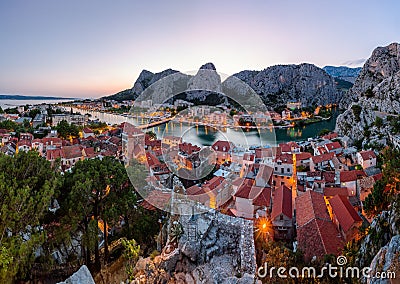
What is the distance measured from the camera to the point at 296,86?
5797cm

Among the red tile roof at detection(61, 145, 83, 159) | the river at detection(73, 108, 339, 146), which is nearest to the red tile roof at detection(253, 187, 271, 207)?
Answer: the river at detection(73, 108, 339, 146)

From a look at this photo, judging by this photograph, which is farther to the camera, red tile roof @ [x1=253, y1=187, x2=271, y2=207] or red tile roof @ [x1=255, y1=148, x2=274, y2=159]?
red tile roof @ [x1=255, y1=148, x2=274, y2=159]

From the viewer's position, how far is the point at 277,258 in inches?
136

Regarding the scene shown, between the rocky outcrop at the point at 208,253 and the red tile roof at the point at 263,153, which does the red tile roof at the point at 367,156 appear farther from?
the rocky outcrop at the point at 208,253

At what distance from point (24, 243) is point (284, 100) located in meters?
56.2

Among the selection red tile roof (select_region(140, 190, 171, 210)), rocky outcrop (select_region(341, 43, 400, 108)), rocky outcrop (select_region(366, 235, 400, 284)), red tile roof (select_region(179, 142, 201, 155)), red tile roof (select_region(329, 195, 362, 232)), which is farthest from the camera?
rocky outcrop (select_region(341, 43, 400, 108))

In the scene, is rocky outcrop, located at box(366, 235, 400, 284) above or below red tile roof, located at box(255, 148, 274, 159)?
above

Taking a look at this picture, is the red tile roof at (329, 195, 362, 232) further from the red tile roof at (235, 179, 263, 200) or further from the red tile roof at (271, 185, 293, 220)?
the red tile roof at (235, 179, 263, 200)

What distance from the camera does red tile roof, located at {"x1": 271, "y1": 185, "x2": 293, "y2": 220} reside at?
6.56 metres

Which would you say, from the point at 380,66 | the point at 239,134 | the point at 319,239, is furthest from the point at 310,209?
the point at 380,66

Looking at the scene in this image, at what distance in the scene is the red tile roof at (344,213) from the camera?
19.5 feet

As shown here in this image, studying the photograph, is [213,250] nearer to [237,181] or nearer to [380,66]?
[237,181]

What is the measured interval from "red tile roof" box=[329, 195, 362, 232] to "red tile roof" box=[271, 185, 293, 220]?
1.04m

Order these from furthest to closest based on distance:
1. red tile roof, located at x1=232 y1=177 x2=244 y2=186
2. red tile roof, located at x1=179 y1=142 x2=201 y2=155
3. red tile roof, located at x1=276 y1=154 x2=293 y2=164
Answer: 1. red tile roof, located at x1=179 y1=142 x2=201 y2=155
2. red tile roof, located at x1=276 y1=154 x2=293 y2=164
3. red tile roof, located at x1=232 y1=177 x2=244 y2=186
